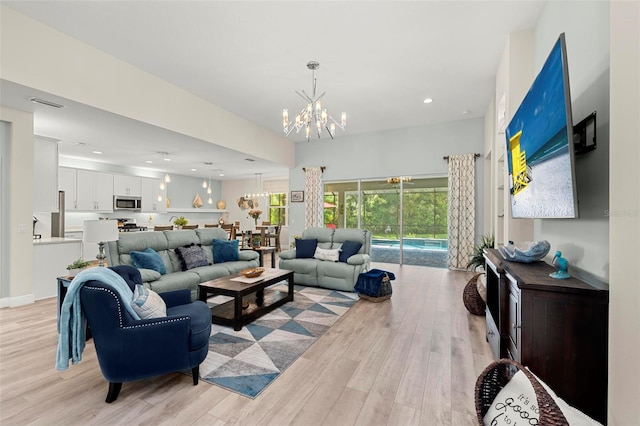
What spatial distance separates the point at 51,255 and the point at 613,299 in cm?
621

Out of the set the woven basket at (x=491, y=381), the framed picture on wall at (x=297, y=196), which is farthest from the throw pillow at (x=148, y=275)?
the framed picture on wall at (x=297, y=196)

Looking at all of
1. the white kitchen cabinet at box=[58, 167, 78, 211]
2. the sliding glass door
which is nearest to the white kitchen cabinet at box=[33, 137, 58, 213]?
the white kitchen cabinet at box=[58, 167, 78, 211]

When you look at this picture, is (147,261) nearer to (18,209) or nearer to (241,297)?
(241,297)

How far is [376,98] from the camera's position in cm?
519

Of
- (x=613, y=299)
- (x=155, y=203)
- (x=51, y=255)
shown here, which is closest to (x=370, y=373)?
(x=613, y=299)

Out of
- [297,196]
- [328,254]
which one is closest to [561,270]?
[328,254]

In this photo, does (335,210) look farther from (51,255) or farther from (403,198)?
(51,255)

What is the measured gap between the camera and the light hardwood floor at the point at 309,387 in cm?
185

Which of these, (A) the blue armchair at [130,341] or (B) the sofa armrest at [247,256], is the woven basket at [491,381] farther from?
(B) the sofa armrest at [247,256]

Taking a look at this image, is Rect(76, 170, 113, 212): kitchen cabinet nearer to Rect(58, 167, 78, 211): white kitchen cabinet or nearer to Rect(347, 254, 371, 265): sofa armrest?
Rect(58, 167, 78, 211): white kitchen cabinet

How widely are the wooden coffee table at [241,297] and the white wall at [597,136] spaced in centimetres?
295

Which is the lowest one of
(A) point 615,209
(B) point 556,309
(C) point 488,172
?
(B) point 556,309

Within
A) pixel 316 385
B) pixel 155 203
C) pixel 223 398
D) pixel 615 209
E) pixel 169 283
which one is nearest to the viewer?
pixel 615 209

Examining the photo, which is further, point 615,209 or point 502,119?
point 502,119
